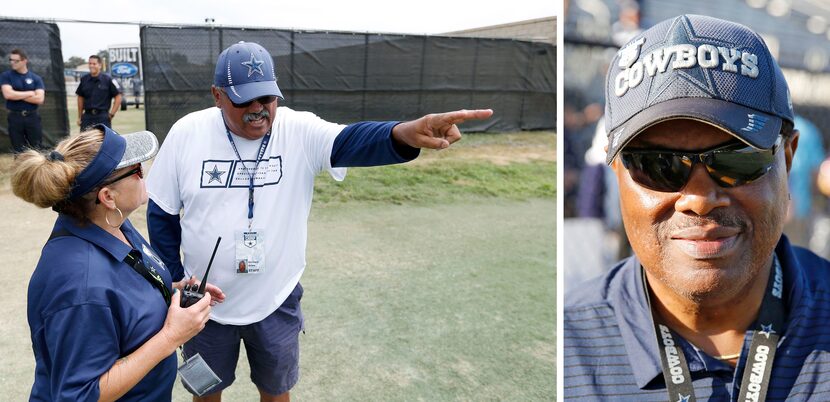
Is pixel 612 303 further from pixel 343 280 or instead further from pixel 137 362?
pixel 343 280

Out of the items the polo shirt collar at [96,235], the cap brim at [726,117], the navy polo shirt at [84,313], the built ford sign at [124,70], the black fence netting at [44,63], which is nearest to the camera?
the cap brim at [726,117]

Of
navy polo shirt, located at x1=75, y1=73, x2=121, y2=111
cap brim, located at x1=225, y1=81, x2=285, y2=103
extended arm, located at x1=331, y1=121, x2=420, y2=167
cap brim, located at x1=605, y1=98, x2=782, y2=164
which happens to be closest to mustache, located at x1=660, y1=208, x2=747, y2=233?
cap brim, located at x1=605, y1=98, x2=782, y2=164

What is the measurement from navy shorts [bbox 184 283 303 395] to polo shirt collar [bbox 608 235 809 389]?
1.20 m

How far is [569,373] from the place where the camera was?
5.33 feet

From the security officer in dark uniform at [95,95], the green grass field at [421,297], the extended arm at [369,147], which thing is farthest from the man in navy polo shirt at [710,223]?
the security officer in dark uniform at [95,95]

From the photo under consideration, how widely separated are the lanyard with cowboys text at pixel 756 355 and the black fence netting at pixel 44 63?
8.78 metres

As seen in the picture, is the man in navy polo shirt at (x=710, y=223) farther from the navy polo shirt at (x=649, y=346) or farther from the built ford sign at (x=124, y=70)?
the built ford sign at (x=124, y=70)

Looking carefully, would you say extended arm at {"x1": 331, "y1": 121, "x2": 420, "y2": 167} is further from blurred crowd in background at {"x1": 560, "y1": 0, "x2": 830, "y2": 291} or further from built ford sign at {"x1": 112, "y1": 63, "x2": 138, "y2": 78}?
built ford sign at {"x1": 112, "y1": 63, "x2": 138, "y2": 78}

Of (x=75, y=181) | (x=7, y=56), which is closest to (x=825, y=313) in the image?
(x=75, y=181)

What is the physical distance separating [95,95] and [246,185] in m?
6.66

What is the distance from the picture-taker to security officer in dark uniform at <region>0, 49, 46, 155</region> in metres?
7.50

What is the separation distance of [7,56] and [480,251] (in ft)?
22.4

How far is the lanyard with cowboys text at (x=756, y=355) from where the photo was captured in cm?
134

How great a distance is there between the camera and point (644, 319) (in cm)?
154
